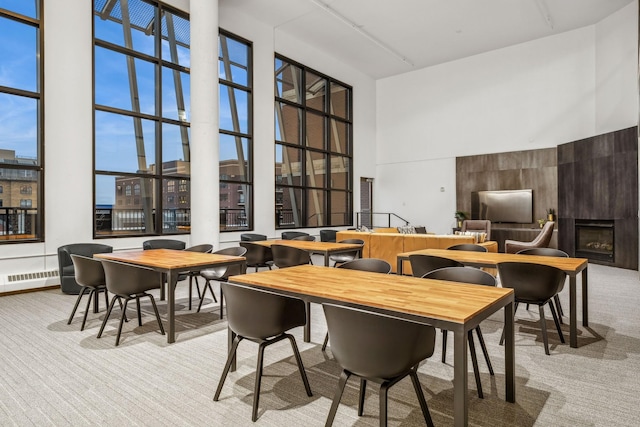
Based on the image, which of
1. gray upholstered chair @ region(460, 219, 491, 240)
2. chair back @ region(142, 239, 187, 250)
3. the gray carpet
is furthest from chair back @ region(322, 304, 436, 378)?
gray upholstered chair @ region(460, 219, 491, 240)

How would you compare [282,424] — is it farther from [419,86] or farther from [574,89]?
[419,86]

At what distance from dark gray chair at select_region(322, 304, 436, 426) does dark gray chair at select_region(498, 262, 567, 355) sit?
1872 millimetres

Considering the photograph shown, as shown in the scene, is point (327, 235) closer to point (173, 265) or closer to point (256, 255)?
point (256, 255)

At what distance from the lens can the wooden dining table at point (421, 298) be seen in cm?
174

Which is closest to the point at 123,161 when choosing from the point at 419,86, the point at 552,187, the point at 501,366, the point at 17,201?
the point at 17,201

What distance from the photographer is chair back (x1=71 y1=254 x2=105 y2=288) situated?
154 inches

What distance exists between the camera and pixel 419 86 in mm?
12539

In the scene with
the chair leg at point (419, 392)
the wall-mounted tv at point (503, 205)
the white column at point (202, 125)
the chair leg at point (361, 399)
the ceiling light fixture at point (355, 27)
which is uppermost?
the ceiling light fixture at point (355, 27)

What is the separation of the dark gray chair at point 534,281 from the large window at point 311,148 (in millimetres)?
7134

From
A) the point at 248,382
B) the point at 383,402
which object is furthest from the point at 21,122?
the point at 383,402

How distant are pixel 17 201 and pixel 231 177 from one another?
406 cm

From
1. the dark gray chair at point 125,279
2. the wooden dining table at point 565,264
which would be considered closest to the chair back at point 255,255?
the dark gray chair at point 125,279

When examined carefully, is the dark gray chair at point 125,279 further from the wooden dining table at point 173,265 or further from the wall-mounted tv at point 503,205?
the wall-mounted tv at point 503,205

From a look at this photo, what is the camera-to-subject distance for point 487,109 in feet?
36.8
